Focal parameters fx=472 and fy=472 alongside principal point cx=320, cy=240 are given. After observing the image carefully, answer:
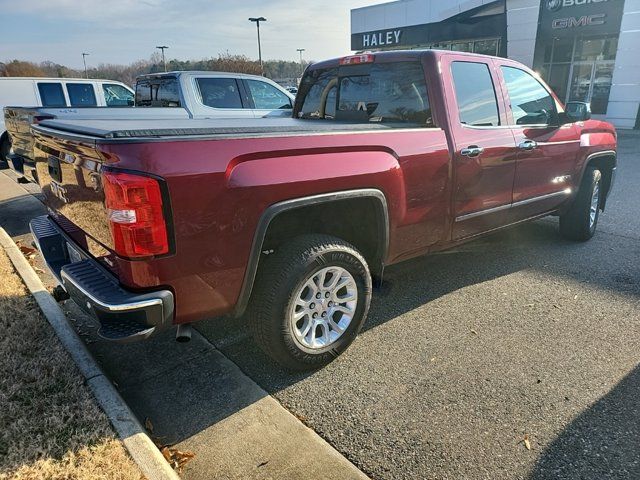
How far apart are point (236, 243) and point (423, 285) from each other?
2.36 meters

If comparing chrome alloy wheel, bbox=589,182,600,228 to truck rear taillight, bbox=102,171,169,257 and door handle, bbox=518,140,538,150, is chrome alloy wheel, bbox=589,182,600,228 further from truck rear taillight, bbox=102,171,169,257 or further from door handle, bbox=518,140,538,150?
truck rear taillight, bbox=102,171,169,257

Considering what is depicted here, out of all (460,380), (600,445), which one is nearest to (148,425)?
(460,380)

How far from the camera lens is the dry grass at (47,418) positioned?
7.11 feet

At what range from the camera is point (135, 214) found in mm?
2166

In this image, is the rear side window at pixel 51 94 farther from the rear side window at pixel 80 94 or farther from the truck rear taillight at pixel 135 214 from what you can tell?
the truck rear taillight at pixel 135 214

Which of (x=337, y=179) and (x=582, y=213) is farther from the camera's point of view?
(x=582, y=213)

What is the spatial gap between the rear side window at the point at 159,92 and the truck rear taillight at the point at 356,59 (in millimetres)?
4657

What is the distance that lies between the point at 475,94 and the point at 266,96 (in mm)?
5589

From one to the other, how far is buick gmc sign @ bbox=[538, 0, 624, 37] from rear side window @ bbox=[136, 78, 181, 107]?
55.4ft

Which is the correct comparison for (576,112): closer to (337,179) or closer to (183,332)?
(337,179)

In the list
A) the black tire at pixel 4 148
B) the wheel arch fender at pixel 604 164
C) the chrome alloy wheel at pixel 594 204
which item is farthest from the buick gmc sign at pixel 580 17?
the black tire at pixel 4 148

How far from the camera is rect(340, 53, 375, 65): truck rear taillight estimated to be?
3.95 m

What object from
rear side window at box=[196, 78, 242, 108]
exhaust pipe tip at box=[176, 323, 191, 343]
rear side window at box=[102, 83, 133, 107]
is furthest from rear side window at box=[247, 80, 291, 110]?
exhaust pipe tip at box=[176, 323, 191, 343]

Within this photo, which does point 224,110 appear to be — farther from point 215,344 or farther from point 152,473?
point 152,473
